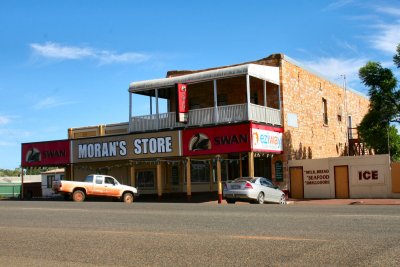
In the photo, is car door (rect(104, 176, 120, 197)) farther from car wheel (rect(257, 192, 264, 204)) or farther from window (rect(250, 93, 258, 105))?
window (rect(250, 93, 258, 105))

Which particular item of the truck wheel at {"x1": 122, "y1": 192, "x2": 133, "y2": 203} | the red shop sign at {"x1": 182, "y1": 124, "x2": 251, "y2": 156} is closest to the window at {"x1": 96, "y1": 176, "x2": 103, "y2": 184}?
the truck wheel at {"x1": 122, "y1": 192, "x2": 133, "y2": 203}

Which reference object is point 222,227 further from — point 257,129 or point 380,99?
point 380,99

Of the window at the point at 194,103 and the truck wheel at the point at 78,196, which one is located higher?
the window at the point at 194,103

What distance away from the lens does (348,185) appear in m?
29.5

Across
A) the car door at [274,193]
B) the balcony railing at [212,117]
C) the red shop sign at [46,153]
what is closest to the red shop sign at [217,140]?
the balcony railing at [212,117]

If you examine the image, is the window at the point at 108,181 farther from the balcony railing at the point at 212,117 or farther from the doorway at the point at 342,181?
the doorway at the point at 342,181

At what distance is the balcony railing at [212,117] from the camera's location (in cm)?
2803

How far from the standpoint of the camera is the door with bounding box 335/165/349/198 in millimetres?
29516

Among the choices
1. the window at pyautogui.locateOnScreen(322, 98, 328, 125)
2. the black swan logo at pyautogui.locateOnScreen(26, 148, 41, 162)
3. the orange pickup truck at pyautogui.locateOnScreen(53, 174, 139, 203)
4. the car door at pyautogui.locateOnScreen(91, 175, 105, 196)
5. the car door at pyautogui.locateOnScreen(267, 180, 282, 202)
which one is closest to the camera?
the car door at pyautogui.locateOnScreen(267, 180, 282, 202)

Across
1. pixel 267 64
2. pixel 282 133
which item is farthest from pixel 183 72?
pixel 282 133

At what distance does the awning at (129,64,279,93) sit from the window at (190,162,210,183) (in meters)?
6.08

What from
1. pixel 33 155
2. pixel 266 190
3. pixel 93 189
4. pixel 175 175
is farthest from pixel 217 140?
pixel 33 155

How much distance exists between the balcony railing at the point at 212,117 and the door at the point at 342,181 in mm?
4399

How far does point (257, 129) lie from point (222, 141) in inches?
78.1
